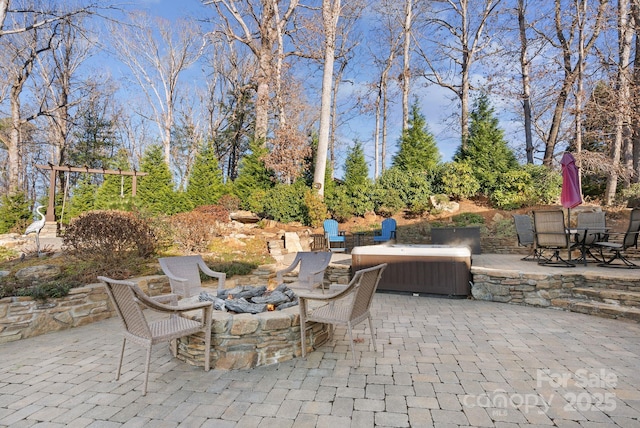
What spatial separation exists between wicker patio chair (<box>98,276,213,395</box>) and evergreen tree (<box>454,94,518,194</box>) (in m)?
9.93

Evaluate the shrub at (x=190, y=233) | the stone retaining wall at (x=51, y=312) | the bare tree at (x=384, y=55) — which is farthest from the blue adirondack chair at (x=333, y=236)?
the bare tree at (x=384, y=55)

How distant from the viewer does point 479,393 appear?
2158 mm

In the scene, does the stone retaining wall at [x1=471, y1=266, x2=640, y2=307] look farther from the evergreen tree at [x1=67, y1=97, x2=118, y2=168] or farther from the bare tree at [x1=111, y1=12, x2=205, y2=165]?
the evergreen tree at [x1=67, y1=97, x2=118, y2=168]

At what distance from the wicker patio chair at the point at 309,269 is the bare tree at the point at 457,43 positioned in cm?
966

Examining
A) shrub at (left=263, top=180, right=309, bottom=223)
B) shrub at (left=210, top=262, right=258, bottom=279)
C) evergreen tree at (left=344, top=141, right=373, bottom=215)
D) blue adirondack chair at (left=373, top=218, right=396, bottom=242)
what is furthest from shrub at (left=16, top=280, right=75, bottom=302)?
evergreen tree at (left=344, top=141, right=373, bottom=215)

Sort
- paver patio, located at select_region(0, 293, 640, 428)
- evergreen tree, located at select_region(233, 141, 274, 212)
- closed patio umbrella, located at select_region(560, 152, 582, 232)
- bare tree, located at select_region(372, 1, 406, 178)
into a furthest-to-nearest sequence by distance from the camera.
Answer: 1. bare tree, located at select_region(372, 1, 406, 178)
2. evergreen tree, located at select_region(233, 141, 274, 212)
3. closed patio umbrella, located at select_region(560, 152, 582, 232)
4. paver patio, located at select_region(0, 293, 640, 428)

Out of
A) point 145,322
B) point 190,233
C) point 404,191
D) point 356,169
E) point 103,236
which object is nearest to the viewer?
point 145,322

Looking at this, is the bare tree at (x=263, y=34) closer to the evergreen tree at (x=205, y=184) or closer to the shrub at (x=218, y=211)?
the evergreen tree at (x=205, y=184)

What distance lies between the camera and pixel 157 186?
13.6 metres

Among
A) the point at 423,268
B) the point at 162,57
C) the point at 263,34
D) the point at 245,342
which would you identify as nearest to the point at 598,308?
the point at 423,268

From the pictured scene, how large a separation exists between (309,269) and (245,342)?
6.28 feet

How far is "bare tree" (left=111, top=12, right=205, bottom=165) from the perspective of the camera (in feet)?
54.3

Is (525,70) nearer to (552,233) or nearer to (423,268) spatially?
(552,233)

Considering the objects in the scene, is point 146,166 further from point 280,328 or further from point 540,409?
point 540,409
